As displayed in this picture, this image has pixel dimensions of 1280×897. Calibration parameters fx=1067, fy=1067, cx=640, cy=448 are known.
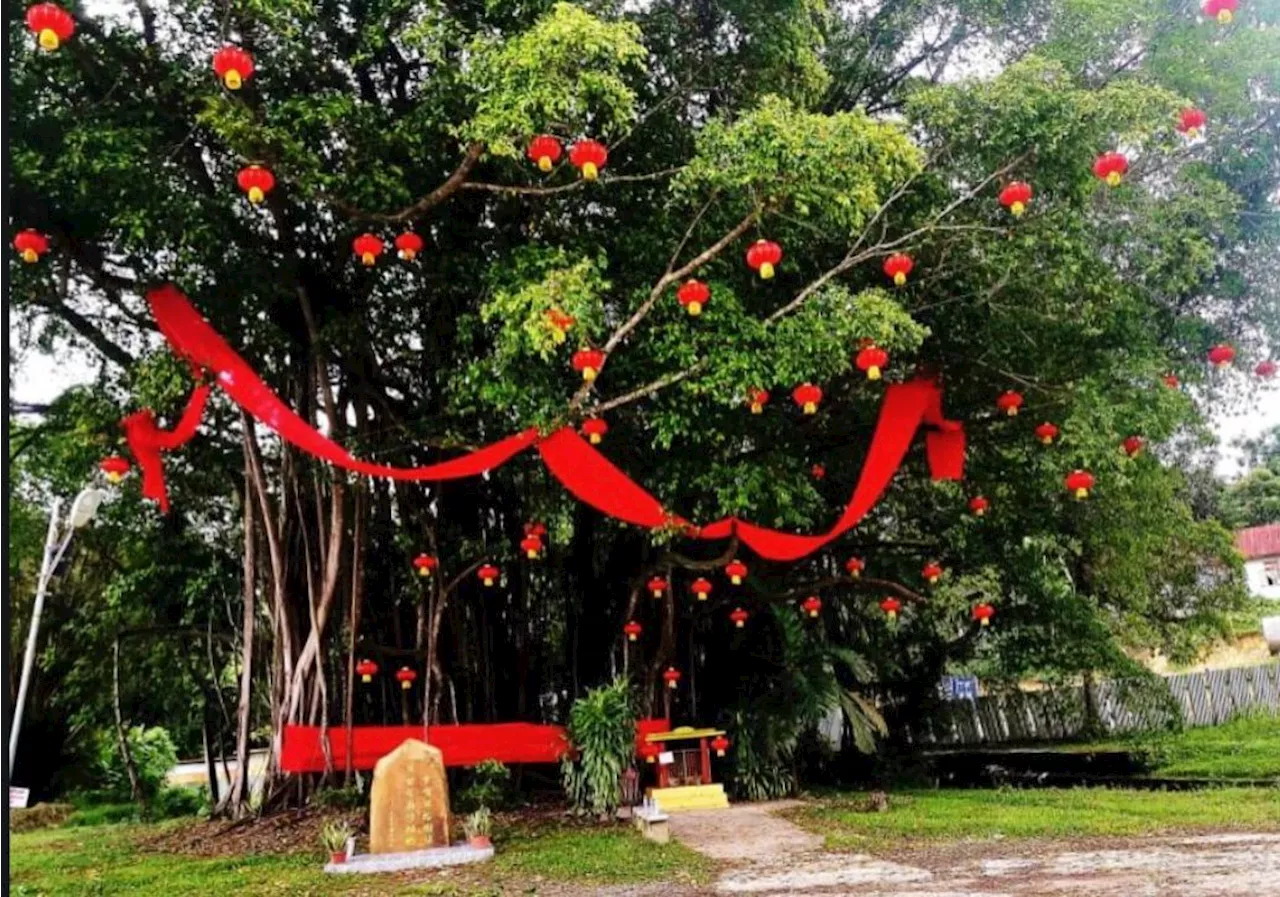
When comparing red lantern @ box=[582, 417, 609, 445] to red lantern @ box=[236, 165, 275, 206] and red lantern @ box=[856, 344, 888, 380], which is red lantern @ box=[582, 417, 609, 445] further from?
red lantern @ box=[236, 165, 275, 206]

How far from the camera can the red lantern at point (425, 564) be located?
19.2 ft

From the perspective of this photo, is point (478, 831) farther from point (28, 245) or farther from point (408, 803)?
point (28, 245)

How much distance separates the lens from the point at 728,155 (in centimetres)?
427

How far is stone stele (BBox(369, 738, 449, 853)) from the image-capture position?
443cm

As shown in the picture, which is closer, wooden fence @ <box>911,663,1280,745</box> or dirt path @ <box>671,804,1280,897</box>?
dirt path @ <box>671,804,1280,897</box>

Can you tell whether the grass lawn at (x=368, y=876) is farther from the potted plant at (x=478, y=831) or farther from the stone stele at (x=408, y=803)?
the stone stele at (x=408, y=803)

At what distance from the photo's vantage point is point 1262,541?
46.8 ft

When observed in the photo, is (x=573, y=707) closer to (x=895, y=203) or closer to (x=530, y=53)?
(x=895, y=203)

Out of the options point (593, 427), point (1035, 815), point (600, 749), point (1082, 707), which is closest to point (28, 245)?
point (593, 427)

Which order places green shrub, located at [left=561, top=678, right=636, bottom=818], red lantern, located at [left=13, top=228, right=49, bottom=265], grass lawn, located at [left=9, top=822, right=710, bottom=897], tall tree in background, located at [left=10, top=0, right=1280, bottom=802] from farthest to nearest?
green shrub, located at [left=561, top=678, right=636, bottom=818], tall tree in background, located at [left=10, top=0, right=1280, bottom=802], grass lawn, located at [left=9, top=822, right=710, bottom=897], red lantern, located at [left=13, top=228, right=49, bottom=265]

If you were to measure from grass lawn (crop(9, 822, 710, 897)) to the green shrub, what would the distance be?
20.7 inches

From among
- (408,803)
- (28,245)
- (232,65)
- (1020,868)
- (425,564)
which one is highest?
(232,65)

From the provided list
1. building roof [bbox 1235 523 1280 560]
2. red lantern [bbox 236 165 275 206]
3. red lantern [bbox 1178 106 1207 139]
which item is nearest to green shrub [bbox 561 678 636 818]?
red lantern [bbox 236 165 275 206]

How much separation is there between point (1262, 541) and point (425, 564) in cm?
1270
